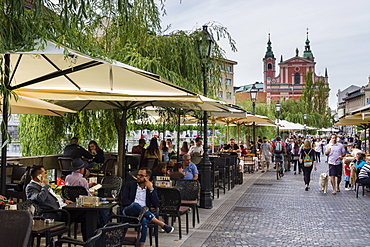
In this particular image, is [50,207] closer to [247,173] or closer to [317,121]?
[247,173]

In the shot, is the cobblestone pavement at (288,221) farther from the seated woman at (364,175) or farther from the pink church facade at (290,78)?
the pink church facade at (290,78)

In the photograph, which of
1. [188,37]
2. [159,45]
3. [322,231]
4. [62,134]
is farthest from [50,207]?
[62,134]

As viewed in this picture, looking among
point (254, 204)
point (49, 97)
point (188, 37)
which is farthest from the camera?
point (188, 37)

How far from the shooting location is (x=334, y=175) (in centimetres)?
1705

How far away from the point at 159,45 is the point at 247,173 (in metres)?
13.7

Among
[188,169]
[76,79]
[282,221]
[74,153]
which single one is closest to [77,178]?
[76,79]

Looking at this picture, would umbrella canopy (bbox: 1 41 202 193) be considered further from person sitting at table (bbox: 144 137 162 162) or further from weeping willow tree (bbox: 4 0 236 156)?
person sitting at table (bbox: 144 137 162 162)

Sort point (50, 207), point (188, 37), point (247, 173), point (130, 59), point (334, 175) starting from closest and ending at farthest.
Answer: point (50, 207)
point (130, 59)
point (188, 37)
point (334, 175)
point (247, 173)

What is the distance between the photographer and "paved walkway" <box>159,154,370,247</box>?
9.24 meters

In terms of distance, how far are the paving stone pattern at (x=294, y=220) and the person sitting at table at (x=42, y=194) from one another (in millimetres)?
2813

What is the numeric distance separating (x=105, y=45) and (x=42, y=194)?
7.81 metres

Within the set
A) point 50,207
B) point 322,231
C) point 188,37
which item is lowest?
point 322,231

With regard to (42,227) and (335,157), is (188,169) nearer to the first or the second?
(335,157)

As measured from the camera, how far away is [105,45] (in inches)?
568
